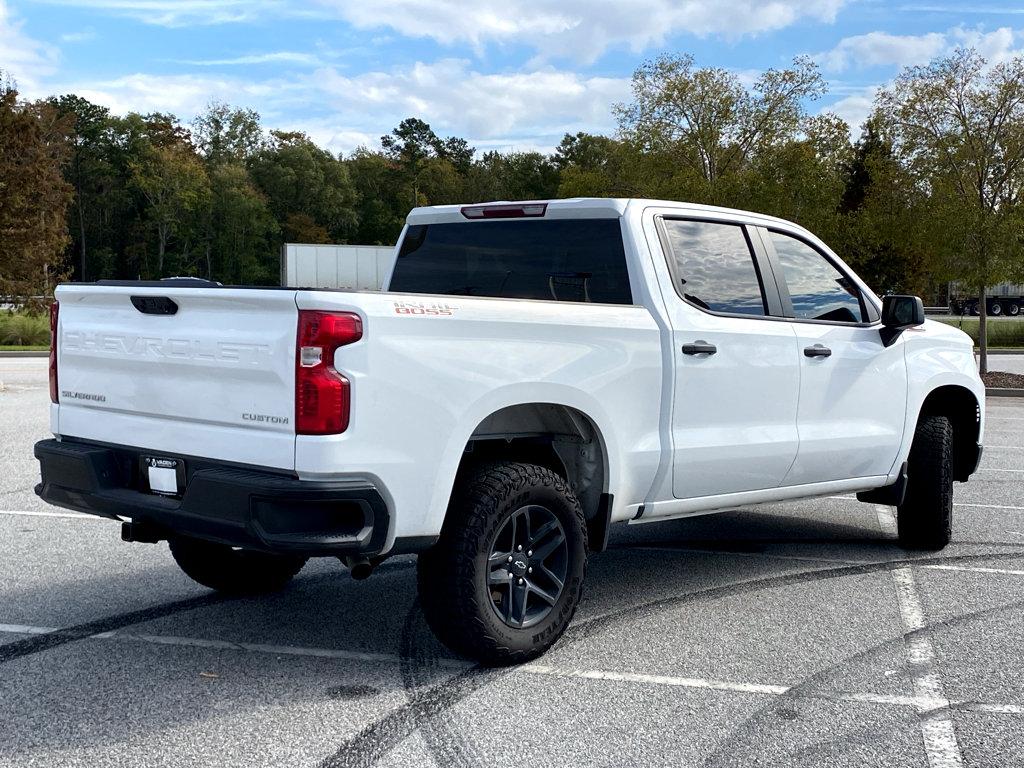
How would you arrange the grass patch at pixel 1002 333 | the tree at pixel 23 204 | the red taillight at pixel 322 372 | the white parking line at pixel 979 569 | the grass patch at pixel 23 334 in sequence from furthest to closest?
the tree at pixel 23 204 → the grass patch at pixel 1002 333 → the grass patch at pixel 23 334 → the white parking line at pixel 979 569 → the red taillight at pixel 322 372

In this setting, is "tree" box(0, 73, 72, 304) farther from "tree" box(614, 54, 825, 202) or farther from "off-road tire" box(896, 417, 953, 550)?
"off-road tire" box(896, 417, 953, 550)

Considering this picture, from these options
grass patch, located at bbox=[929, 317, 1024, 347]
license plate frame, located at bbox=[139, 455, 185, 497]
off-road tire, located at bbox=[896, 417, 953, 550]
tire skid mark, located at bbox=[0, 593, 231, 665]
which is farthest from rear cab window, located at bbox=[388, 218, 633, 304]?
grass patch, located at bbox=[929, 317, 1024, 347]

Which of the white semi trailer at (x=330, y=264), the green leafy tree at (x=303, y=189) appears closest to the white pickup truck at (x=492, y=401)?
the white semi trailer at (x=330, y=264)

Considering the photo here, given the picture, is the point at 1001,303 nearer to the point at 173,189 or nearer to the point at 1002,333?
the point at 1002,333

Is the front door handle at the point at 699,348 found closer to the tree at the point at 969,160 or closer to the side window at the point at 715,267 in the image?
the side window at the point at 715,267

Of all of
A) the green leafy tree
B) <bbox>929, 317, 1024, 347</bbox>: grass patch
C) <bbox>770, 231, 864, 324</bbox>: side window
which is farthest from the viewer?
the green leafy tree

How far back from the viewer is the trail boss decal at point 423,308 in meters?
4.38

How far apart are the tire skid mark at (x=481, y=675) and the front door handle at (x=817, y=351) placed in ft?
4.06

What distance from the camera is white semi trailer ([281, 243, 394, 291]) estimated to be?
2666 cm

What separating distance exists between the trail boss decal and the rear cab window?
3.99ft

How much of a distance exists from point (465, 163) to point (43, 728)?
395 ft

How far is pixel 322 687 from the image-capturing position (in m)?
4.59

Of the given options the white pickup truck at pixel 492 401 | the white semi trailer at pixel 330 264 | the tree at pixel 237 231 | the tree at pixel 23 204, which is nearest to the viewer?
the white pickup truck at pixel 492 401

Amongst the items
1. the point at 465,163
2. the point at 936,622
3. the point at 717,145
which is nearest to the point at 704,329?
the point at 936,622
